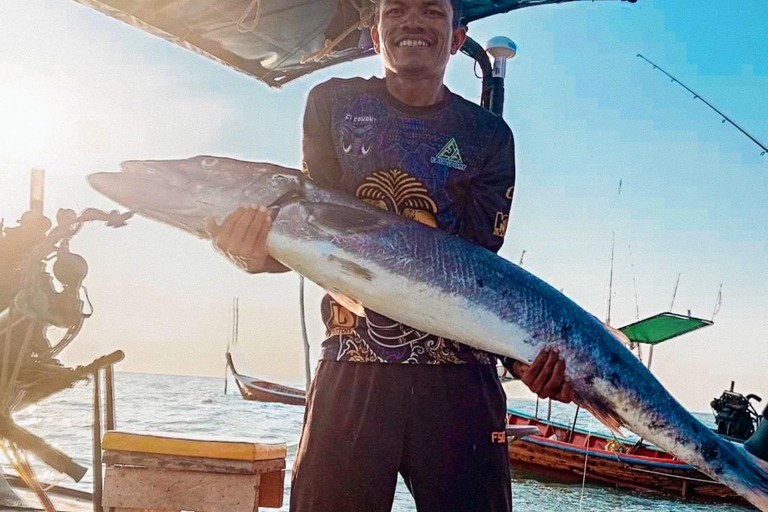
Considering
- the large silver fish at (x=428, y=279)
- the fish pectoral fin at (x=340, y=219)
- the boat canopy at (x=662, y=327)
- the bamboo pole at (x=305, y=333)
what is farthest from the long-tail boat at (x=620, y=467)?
the fish pectoral fin at (x=340, y=219)

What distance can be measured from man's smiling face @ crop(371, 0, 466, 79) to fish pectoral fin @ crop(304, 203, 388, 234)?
72 centimetres

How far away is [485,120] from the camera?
3.01 m

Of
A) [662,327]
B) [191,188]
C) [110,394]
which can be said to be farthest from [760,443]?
[662,327]

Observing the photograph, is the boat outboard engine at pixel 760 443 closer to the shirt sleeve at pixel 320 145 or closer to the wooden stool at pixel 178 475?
the shirt sleeve at pixel 320 145

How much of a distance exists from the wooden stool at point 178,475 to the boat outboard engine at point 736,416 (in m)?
18.8

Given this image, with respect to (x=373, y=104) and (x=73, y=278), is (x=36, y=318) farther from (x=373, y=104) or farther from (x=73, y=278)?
(x=373, y=104)

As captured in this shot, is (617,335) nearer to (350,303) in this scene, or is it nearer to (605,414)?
(605,414)

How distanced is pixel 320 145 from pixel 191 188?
0.59 m

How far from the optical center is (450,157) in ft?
9.44

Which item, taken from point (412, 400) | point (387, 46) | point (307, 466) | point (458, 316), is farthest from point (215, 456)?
point (387, 46)

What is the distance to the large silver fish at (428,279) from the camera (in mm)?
2566

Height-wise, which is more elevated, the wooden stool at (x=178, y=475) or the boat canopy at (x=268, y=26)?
the boat canopy at (x=268, y=26)

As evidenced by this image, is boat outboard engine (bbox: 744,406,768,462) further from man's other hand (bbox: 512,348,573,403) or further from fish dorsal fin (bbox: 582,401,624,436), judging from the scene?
man's other hand (bbox: 512,348,573,403)

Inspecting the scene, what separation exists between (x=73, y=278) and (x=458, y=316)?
2.94 m
